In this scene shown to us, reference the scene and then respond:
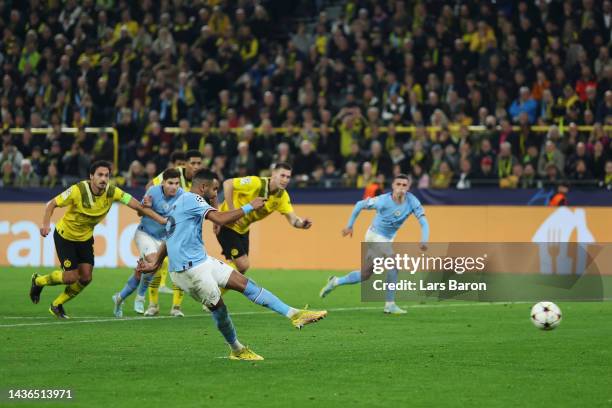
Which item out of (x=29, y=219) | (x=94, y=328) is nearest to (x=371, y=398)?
(x=94, y=328)

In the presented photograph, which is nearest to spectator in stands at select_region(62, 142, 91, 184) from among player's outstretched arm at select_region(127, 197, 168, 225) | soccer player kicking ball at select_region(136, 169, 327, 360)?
player's outstretched arm at select_region(127, 197, 168, 225)

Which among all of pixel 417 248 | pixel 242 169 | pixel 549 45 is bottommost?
pixel 417 248

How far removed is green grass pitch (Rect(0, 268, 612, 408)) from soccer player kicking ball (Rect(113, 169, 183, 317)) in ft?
1.05

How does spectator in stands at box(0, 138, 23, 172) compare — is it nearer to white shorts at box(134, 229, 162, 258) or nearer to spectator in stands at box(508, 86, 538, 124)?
spectator in stands at box(508, 86, 538, 124)

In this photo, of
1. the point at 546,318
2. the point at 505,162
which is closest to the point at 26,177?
the point at 505,162

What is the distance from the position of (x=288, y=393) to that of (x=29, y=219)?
17.3m

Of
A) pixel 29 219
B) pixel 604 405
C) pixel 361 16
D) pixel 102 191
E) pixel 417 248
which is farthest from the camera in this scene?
pixel 361 16

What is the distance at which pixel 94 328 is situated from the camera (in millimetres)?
13781

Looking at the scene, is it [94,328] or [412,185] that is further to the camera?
[412,185]

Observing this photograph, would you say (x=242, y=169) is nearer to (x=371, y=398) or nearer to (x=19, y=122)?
(x=19, y=122)

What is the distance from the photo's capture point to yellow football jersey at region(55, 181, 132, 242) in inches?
594

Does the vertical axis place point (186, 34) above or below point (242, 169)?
above

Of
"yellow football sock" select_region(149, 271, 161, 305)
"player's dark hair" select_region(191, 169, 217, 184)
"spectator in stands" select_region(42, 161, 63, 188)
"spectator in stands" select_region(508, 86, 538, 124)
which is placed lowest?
"yellow football sock" select_region(149, 271, 161, 305)

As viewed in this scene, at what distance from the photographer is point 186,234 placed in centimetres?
1098
